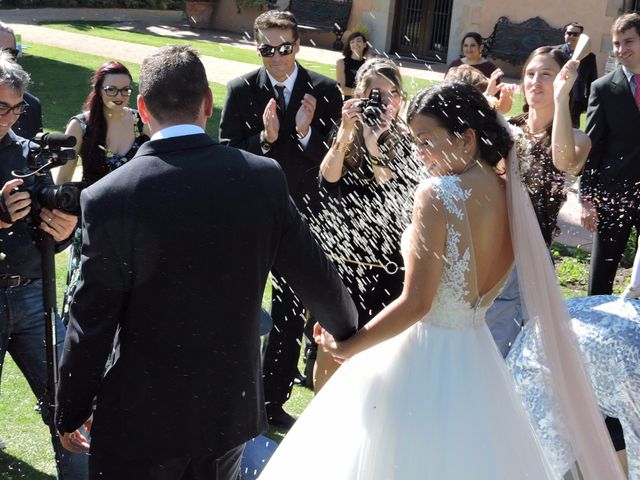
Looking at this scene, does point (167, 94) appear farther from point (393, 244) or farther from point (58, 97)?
point (58, 97)

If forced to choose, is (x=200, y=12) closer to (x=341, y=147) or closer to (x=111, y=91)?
(x=111, y=91)

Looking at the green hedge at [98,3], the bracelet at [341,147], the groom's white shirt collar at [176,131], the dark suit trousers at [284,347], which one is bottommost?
the green hedge at [98,3]

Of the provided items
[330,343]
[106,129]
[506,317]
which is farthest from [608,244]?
[330,343]

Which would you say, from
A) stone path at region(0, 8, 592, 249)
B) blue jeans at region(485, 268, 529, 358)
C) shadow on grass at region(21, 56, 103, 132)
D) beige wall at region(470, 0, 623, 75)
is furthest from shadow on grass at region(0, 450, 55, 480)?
beige wall at region(470, 0, 623, 75)

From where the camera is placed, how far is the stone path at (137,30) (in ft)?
62.4

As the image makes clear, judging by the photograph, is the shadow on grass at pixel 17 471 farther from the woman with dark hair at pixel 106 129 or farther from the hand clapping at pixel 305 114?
the hand clapping at pixel 305 114

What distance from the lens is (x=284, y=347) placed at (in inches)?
216

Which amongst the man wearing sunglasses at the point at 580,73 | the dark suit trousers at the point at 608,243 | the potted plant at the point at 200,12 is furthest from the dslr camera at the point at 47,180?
the potted plant at the point at 200,12

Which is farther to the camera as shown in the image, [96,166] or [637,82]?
[637,82]

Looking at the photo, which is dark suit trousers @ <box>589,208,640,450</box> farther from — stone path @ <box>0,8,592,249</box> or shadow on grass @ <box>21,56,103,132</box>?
shadow on grass @ <box>21,56,103,132</box>

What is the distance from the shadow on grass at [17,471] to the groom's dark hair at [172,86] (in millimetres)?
2335

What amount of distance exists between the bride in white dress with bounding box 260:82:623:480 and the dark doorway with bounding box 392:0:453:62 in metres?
20.7

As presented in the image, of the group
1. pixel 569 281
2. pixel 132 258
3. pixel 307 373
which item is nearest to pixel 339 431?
pixel 132 258

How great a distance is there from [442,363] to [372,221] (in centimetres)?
152
